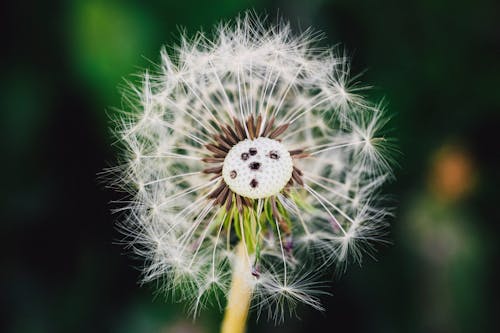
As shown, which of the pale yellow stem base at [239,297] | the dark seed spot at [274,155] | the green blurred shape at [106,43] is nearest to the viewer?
the pale yellow stem base at [239,297]

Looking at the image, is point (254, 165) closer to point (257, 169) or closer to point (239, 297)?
point (257, 169)

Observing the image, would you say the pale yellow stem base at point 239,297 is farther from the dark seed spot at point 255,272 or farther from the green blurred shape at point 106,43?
the green blurred shape at point 106,43

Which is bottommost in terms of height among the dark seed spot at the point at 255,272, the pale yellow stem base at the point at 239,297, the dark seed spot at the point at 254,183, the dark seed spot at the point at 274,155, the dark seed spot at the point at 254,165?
the pale yellow stem base at the point at 239,297

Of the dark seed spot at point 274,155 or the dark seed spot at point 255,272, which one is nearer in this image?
the dark seed spot at point 255,272

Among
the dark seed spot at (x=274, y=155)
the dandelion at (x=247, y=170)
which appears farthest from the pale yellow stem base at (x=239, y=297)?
the dark seed spot at (x=274, y=155)

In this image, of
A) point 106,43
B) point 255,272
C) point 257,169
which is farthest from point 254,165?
point 106,43

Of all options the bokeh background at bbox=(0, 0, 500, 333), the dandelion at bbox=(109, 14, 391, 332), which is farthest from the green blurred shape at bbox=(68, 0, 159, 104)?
the dandelion at bbox=(109, 14, 391, 332)
